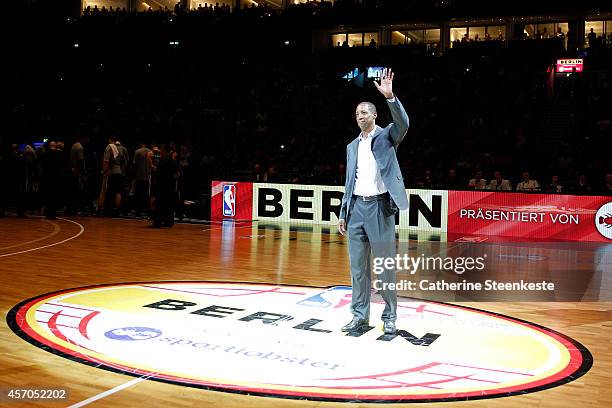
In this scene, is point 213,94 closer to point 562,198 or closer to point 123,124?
point 123,124

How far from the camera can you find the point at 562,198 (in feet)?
40.4

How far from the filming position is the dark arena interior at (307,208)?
167 inches

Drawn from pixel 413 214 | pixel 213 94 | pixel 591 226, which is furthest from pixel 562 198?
pixel 213 94

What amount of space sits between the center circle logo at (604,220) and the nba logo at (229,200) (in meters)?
7.29

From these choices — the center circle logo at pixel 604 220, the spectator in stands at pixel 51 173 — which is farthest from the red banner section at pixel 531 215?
the spectator in stands at pixel 51 173

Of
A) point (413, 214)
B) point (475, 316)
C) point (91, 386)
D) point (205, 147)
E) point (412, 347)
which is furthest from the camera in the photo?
point (205, 147)

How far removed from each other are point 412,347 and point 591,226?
339 inches

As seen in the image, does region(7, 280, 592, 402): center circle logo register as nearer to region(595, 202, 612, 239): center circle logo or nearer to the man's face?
the man's face

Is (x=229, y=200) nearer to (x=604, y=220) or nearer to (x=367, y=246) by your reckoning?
(x=604, y=220)

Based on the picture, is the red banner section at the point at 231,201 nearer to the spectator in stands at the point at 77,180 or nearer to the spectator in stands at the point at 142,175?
the spectator in stands at the point at 142,175

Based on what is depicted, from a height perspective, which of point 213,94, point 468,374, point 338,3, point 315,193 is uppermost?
point 338,3

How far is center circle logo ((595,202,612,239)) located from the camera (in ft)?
39.3

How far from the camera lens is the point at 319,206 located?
14.2 metres

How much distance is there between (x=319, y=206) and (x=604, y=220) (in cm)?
543
